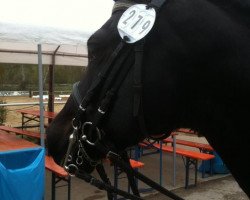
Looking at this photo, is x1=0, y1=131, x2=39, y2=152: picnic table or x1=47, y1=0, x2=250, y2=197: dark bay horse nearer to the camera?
x1=47, y1=0, x2=250, y2=197: dark bay horse

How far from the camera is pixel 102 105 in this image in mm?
1419

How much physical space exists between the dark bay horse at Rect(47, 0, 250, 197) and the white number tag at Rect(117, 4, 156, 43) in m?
0.03

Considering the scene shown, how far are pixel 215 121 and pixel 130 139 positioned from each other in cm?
36

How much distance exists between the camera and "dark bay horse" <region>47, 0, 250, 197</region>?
1.32 m

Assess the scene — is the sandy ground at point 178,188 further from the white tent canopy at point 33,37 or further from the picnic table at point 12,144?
the white tent canopy at point 33,37

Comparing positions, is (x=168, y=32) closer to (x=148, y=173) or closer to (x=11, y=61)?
(x=148, y=173)

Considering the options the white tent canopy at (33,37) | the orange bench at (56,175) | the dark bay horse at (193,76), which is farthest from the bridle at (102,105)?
the white tent canopy at (33,37)

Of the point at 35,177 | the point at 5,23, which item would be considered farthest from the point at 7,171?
the point at 5,23

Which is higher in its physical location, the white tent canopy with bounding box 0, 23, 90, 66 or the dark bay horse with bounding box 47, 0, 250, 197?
the white tent canopy with bounding box 0, 23, 90, 66

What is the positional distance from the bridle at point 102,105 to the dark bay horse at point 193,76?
2 centimetres

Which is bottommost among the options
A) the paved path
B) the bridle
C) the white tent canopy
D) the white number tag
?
the paved path

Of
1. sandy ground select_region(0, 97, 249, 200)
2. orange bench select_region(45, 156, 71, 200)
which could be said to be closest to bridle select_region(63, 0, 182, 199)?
orange bench select_region(45, 156, 71, 200)

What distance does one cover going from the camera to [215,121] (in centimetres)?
140

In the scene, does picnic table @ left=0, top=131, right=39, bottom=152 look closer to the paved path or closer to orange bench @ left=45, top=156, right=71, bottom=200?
orange bench @ left=45, top=156, right=71, bottom=200
